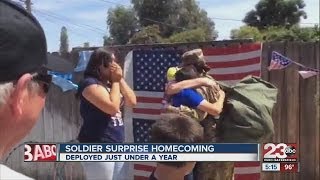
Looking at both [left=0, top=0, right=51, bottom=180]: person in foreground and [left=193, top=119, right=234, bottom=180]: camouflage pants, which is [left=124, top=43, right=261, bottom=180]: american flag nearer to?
[left=193, top=119, right=234, bottom=180]: camouflage pants

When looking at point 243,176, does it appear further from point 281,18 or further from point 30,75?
point 281,18

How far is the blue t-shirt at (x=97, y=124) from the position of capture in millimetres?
4219

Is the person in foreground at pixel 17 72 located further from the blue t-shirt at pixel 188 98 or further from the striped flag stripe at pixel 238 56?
the striped flag stripe at pixel 238 56

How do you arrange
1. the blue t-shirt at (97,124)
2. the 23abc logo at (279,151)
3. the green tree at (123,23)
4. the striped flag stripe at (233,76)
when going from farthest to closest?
the green tree at (123,23), the striped flag stripe at (233,76), the 23abc logo at (279,151), the blue t-shirt at (97,124)

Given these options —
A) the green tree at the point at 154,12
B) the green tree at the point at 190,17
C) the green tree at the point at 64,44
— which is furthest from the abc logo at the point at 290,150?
the green tree at the point at 190,17

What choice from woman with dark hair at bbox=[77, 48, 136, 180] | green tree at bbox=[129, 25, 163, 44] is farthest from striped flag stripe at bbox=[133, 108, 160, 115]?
green tree at bbox=[129, 25, 163, 44]

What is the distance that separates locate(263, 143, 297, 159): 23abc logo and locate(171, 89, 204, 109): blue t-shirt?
2.56ft

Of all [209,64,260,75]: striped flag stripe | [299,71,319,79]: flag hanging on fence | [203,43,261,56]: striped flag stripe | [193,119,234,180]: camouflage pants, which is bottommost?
[193,119,234,180]: camouflage pants

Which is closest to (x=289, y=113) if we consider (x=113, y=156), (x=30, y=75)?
(x=113, y=156)

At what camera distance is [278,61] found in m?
5.85

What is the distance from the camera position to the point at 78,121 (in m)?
6.43

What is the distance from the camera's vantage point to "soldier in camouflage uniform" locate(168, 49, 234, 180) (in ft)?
13.6

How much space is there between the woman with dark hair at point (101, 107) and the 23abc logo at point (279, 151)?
1190mm

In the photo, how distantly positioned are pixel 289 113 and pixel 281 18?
33.3m
